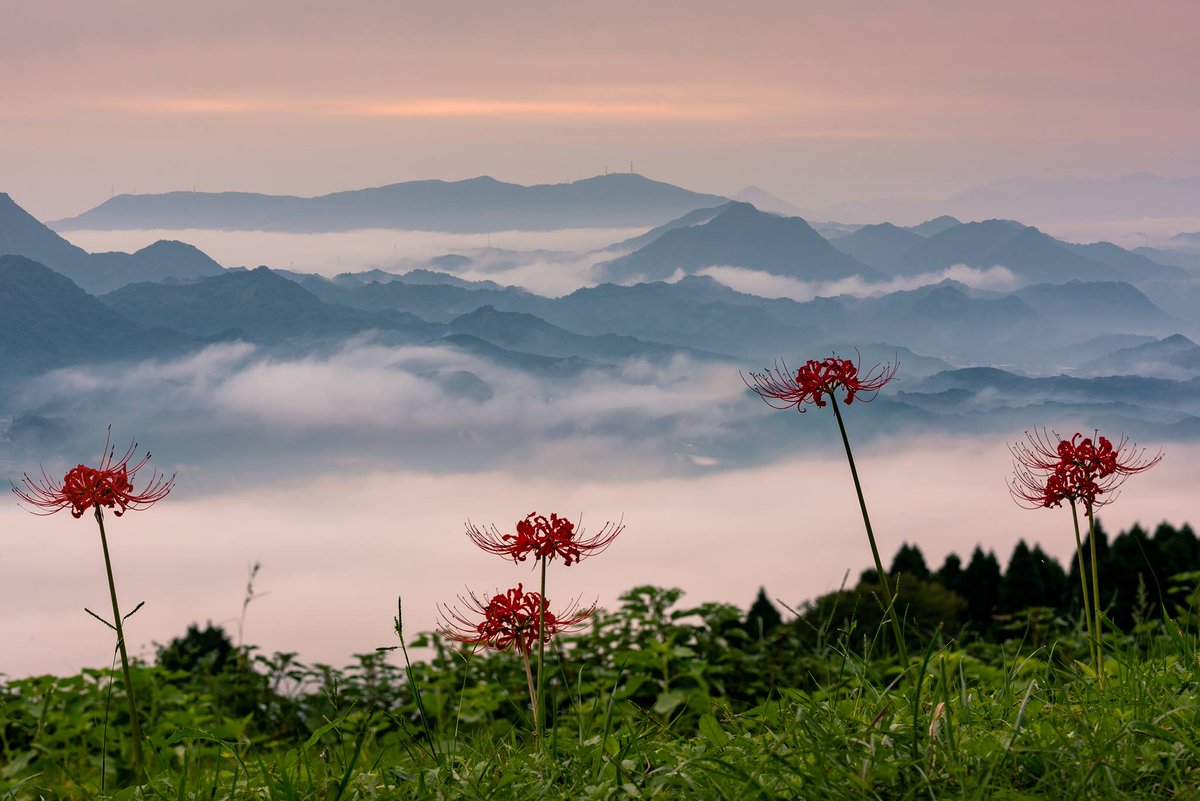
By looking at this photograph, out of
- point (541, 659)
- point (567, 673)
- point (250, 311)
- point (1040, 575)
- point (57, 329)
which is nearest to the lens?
point (541, 659)

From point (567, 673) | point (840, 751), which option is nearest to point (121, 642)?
point (840, 751)

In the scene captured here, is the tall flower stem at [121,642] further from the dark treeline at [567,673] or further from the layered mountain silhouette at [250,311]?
the layered mountain silhouette at [250,311]

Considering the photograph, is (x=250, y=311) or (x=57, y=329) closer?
(x=57, y=329)

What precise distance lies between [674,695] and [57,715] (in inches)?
155

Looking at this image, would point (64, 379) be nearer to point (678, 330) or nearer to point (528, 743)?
point (528, 743)

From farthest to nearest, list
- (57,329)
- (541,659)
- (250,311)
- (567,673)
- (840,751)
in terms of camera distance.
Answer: (250,311)
(57,329)
(567,673)
(541,659)
(840,751)

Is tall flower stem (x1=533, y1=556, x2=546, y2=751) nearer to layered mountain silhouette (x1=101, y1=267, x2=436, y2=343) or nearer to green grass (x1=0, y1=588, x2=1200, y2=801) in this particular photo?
green grass (x1=0, y1=588, x2=1200, y2=801)

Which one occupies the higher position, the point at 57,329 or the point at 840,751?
the point at 57,329

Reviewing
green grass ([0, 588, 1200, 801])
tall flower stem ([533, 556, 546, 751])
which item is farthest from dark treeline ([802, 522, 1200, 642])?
tall flower stem ([533, 556, 546, 751])

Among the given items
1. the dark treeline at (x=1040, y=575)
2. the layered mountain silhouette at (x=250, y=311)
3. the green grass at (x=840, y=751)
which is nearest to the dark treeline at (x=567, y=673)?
the green grass at (x=840, y=751)

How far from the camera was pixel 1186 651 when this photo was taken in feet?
13.8

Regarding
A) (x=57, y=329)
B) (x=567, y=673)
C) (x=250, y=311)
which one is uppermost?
(x=250, y=311)

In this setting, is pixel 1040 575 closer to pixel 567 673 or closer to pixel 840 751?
pixel 567 673

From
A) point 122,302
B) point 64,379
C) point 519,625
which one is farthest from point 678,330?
point 519,625
